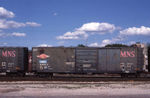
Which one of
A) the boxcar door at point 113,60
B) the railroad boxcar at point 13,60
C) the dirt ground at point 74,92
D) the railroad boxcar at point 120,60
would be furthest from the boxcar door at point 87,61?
the dirt ground at point 74,92

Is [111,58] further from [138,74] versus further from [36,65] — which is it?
[36,65]

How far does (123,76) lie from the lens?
1953cm

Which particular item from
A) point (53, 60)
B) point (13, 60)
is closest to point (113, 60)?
point (53, 60)

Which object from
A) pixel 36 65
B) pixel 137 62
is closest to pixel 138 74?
pixel 137 62

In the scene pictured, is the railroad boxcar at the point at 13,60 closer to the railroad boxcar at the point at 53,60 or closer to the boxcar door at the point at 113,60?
the railroad boxcar at the point at 53,60

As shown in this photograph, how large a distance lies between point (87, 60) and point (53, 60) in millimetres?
3659

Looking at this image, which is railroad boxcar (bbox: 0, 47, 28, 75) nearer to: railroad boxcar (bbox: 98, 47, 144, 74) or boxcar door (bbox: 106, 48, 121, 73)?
railroad boxcar (bbox: 98, 47, 144, 74)

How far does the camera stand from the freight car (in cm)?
1889

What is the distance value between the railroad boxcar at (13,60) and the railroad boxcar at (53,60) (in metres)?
1.28

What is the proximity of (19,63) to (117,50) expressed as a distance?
10.6 metres

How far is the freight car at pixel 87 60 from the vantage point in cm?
1889

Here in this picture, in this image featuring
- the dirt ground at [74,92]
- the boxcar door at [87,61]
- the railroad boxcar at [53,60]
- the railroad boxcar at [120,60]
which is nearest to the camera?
the dirt ground at [74,92]

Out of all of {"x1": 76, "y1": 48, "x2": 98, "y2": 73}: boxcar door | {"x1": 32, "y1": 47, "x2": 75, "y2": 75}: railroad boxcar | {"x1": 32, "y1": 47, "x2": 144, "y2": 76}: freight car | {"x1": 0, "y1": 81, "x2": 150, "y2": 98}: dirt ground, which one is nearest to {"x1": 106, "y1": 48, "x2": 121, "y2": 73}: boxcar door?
{"x1": 32, "y1": 47, "x2": 144, "y2": 76}: freight car

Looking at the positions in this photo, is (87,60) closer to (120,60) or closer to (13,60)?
(120,60)
